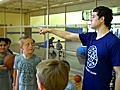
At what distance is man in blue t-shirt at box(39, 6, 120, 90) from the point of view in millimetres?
1442

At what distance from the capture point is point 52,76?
1014mm

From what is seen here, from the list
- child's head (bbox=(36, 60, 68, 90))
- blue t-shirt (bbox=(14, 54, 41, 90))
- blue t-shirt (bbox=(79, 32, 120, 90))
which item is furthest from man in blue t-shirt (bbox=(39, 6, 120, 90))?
blue t-shirt (bbox=(14, 54, 41, 90))

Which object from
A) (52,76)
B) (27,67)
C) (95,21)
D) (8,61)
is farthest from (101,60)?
(8,61)

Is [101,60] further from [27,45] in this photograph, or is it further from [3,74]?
[3,74]

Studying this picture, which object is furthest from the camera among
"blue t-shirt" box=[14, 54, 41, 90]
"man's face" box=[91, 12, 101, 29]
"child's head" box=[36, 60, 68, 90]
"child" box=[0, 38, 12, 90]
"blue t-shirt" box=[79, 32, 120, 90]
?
"child" box=[0, 38, 12, 90]

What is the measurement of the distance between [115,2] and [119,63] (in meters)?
4.96

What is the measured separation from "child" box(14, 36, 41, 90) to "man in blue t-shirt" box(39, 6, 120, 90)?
0.75 metres

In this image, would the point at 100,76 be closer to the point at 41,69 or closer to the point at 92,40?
the point at 92,40

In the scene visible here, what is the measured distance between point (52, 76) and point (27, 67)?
1.23m

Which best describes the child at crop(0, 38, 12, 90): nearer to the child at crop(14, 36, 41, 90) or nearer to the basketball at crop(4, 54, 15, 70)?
the basketball at crop(4, 54, 15, 70)

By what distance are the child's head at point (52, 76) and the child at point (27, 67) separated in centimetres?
115

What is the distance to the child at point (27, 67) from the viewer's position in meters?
2.19

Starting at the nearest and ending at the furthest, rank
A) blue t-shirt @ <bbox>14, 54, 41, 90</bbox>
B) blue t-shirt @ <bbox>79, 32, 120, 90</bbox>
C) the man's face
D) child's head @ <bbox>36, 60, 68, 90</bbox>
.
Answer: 1. child's head @ <bbox>36, 60, 68, 90</bbox>
2. blue t-shirt @ <bbox>79, 32, 120, 90</bbox>
3. the man's face
4. blue t-shirt @ <bbox>14, 54, 41, 90</bbox>

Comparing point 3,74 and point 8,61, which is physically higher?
point 8,61
